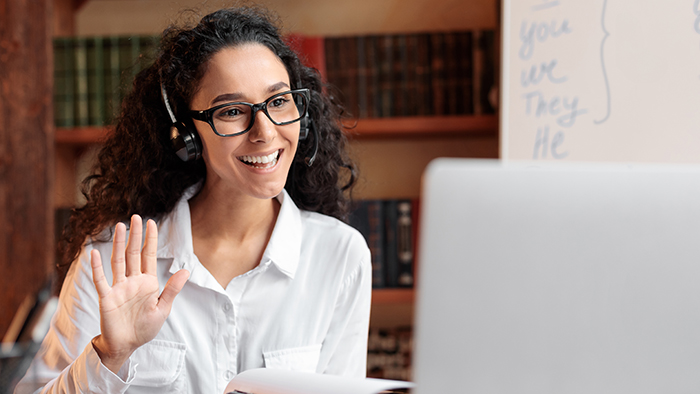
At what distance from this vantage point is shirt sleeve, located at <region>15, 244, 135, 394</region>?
0.83 meters

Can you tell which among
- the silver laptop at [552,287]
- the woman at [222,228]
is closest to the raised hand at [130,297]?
the woman at [222,228]

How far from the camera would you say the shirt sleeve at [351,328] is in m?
1.04

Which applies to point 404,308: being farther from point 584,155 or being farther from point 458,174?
point 458,174

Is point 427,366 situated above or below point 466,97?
below

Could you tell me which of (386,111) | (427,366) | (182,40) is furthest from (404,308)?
(427,366)

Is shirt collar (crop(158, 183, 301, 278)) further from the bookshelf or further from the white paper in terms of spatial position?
the bookshelf

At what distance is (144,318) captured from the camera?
78 centimetres

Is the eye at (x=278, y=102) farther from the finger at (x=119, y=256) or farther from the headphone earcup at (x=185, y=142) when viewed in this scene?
the finger at (x=119, y=256)

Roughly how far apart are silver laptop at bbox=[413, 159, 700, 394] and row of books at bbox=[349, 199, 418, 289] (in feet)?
4.44

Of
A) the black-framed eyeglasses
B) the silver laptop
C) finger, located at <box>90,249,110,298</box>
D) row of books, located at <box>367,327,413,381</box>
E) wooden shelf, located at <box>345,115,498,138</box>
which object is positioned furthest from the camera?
row of books, located at <box>367,327,413,381</box>

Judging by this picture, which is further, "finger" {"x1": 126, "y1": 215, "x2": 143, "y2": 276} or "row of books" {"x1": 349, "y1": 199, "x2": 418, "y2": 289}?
"row of books" {"x1": 349, "y1": 199, "x2": 418, "y2": 289}

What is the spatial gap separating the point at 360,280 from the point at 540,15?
2.24ft

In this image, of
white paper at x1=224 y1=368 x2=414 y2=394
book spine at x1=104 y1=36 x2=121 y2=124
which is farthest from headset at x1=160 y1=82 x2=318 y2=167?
book spine at x1=104 y1=36 x2=121 y2=124

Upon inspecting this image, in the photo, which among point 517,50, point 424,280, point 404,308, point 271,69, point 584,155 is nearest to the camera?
point 424,280
